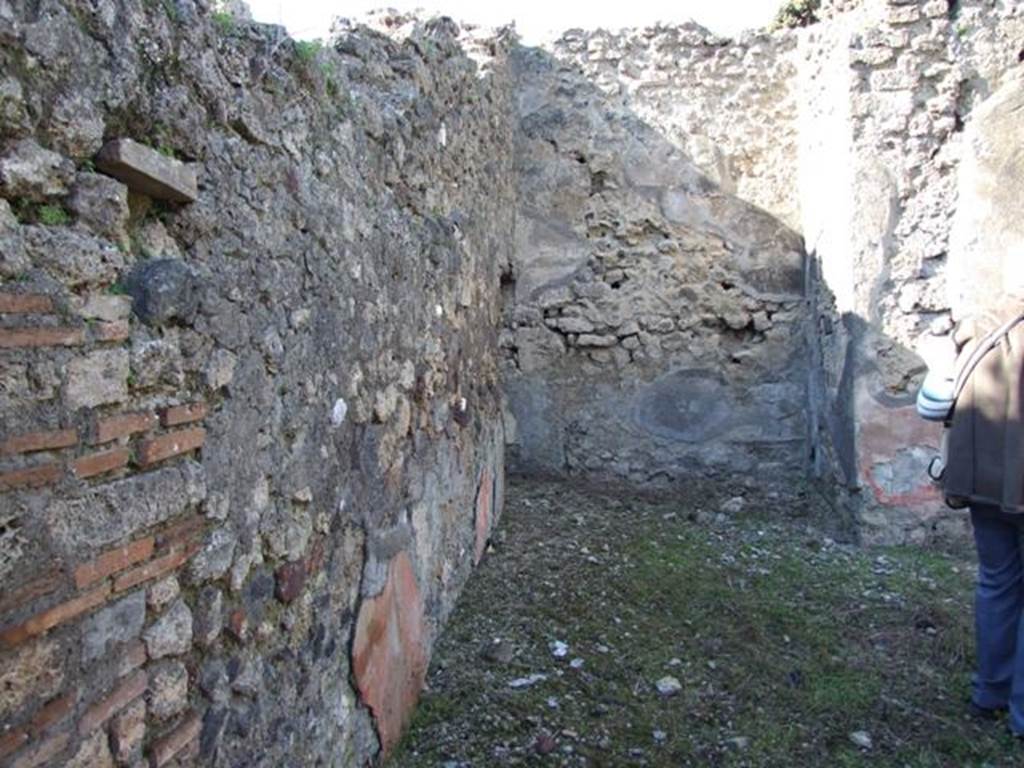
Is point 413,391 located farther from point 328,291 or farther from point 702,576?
point 702,576

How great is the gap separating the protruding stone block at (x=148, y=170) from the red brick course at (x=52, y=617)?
0.62 metres

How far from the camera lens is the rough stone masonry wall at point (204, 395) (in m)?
1.10

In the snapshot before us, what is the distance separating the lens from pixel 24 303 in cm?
107

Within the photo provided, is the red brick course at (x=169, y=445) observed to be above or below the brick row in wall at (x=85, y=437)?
below

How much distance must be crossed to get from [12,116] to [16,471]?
454 millimetres

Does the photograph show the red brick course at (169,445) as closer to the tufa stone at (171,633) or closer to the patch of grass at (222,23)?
the tufa stone at (171,633)

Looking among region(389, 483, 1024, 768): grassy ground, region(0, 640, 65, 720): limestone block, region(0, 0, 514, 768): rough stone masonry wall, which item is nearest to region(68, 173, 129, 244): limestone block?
region(0, 0, 514, 768): rough stone masonry wall

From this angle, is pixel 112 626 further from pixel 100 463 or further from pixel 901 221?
pixel 901 221

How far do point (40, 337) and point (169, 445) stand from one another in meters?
0.32

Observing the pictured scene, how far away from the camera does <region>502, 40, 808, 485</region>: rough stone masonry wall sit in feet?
16.5

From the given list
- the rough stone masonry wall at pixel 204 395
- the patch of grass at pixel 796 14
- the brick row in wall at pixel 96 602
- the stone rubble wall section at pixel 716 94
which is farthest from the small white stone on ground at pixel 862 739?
the patch of grass at pixel 796 14

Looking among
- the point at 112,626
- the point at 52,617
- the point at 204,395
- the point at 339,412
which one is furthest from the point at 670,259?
the point at 52,617

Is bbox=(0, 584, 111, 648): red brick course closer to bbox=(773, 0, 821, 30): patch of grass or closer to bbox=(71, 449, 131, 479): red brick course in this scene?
bbox=(71, 449, 131, 479): red brick course

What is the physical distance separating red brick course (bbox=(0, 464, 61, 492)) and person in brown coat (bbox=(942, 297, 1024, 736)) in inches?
97.0
